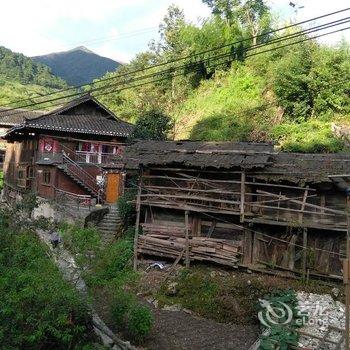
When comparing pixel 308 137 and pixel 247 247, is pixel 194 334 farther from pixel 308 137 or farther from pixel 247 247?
pixel 308 137

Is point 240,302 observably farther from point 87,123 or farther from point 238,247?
point 87,123

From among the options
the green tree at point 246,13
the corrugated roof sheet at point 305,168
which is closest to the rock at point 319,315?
the corrugated roof sheet at point 305,168

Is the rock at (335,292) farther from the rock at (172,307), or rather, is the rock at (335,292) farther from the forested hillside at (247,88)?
the forested hillside at (247,88)

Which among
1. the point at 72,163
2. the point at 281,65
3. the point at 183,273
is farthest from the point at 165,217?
the point at 281,65

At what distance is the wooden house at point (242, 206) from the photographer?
648 inches

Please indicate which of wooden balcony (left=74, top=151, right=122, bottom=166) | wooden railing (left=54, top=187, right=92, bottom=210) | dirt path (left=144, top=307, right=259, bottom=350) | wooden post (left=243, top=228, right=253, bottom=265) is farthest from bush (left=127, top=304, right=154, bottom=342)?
wooden balcony (left=74, top=151, right=122, bottom=166)

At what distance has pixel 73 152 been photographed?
94.1ft

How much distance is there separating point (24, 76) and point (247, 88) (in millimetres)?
74481

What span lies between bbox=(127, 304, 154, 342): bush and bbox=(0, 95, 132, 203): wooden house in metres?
13.9

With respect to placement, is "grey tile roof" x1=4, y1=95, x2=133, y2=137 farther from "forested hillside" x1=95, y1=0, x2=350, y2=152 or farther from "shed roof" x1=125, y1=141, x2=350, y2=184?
"shed roof" x1=125, y1=141, x2=350, y2=184

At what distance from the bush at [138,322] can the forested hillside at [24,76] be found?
70162 millimetres

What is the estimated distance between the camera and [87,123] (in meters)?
30.0

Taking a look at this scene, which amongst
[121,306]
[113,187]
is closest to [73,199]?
[113,187]

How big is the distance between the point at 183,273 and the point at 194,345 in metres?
4.60
